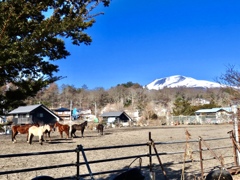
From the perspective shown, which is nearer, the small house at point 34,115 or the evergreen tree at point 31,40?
the evergreen tree at point 31,40

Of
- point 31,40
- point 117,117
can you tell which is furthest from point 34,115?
point 31,40

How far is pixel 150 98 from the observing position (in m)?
118

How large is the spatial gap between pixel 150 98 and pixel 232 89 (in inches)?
4235

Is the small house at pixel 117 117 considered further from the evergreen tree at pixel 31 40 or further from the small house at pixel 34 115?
the evergreen tree at pixel 31 40

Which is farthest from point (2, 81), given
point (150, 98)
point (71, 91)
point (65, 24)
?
point (71, 91)

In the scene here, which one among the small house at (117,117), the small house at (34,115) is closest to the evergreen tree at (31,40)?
the small house at (34,115)

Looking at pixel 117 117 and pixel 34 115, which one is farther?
pixel 117 117

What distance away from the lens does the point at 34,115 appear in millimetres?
50094

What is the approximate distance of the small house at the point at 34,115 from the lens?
49503 mm

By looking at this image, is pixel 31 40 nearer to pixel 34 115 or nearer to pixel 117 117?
pixel 34 115

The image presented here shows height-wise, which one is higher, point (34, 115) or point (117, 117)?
point (34, 115)

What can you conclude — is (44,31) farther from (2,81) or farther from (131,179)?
(131,179)

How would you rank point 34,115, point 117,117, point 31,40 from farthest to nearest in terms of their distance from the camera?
point 117,117
point 34,115
point 31,40

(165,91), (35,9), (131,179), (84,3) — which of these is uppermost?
(165,91)
